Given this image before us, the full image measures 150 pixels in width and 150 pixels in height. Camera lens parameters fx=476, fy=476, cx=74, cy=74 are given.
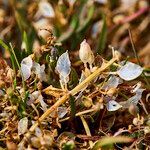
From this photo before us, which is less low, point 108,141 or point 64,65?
point 64,65

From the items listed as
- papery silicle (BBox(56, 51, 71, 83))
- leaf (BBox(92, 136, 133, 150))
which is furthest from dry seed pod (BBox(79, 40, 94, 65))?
leaf (BBox(92, 136, 133, 150))

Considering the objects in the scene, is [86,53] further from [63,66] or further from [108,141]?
[108,141]

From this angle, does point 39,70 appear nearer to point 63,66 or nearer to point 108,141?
point 63,66

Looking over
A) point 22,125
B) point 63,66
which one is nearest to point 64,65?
point 63,66

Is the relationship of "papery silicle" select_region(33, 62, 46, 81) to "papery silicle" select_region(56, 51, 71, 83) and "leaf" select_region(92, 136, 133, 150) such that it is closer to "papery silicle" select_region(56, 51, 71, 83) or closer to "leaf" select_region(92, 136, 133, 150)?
"papery silicle" select_region(56, 51, 71, 83)

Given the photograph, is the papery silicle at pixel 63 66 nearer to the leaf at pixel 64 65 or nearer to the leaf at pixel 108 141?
the leaf at pixel 64 65

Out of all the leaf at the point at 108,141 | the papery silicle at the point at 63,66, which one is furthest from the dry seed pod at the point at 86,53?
the leaf at the point at 108,141
